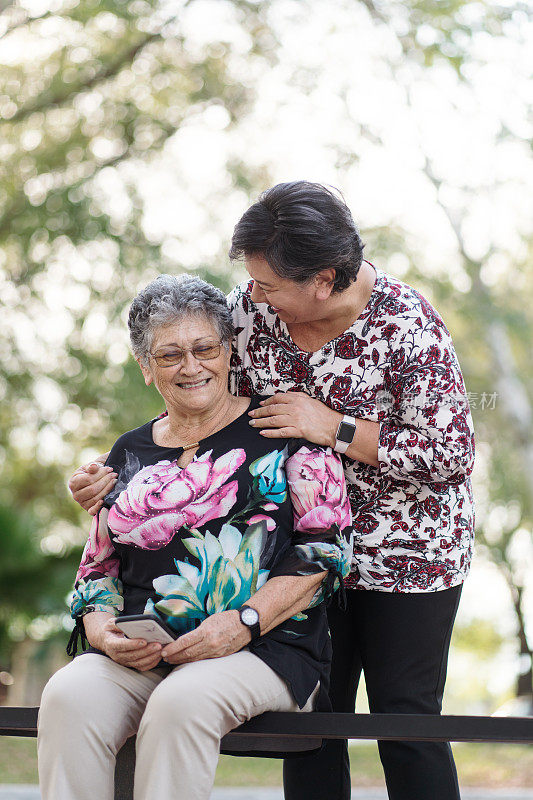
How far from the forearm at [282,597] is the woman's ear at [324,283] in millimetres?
682

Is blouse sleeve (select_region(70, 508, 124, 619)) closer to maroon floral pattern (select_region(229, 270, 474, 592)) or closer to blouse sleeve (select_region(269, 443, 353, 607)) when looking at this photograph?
blouse sleeve (select_region(269, 443, 353, 607))

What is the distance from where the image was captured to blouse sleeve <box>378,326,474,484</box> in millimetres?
2252

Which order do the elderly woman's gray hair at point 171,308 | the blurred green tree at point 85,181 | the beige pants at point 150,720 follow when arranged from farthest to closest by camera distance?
the blurred green tree at point 85,181 < the elderly woman's gray hair at point 171,308 < the beige pants at point 150,720

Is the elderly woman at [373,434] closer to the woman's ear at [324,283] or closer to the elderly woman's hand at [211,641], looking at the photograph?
the woman's ear at [324,283]

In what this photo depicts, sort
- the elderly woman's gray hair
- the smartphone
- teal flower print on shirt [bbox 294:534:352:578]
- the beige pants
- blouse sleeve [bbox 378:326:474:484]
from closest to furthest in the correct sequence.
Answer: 1. the beige pants
2. the smartphone
3. teal flower print on shirt [bbox 294:534:352:578]
4. blouse sleeve [bbox 378:326:474:484]
5. the elderly woman's gray hair

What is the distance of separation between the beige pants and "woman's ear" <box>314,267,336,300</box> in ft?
2.87

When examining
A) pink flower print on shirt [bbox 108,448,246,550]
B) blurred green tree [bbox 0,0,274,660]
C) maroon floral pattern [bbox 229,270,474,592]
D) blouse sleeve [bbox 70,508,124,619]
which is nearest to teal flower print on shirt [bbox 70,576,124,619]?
blouse sleeve [bbox 70,508,124,619]

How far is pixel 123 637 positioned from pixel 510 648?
1744cm

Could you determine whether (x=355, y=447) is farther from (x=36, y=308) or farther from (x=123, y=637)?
(x=36, y=308)

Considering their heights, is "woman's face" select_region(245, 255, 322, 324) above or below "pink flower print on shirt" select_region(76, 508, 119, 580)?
above

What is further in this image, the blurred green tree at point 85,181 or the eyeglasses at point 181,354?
the blurred green tree at point 85,181

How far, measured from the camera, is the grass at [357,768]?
23.1 ft

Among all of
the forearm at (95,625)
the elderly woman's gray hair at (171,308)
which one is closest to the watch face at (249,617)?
the forearm at (95,625)

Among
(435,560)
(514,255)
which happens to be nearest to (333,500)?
(435,560)
